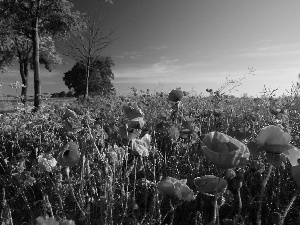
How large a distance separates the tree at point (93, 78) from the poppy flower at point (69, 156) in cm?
4248

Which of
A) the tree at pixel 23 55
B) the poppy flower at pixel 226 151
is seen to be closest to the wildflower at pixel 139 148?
the poppy flower at pixel 226 151

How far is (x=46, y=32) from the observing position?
17.3 m

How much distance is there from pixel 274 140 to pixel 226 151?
0.63ft

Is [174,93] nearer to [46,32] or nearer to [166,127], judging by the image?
[166,127]

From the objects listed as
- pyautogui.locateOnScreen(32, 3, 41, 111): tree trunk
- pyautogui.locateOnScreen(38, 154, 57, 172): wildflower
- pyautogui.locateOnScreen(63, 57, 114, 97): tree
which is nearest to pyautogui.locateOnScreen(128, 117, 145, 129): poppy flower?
pyautogui.locateOnScreen(38, 154, 57, 172): wildflower

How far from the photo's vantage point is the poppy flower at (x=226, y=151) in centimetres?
92

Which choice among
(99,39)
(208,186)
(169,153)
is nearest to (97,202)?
(208,186)

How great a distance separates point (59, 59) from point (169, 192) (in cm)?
2691

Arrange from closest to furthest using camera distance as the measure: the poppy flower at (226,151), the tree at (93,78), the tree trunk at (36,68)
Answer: the poppy flower at (226,151), the tree trunk at (36,68), the tree at (93,78)

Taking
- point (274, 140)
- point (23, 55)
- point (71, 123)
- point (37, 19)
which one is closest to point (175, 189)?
point (274, 140)

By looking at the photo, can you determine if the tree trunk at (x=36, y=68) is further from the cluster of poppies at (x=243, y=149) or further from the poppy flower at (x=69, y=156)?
the cluster of poppies at (x=243, y=149)

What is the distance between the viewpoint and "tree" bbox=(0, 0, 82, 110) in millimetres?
13421

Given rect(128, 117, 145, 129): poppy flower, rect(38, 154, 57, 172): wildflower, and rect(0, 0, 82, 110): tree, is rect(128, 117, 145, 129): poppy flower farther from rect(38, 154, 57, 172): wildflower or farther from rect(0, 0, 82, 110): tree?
rect(0, 0, 82, 110): tree

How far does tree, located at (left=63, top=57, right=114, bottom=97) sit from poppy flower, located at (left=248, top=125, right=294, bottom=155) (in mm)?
42902
